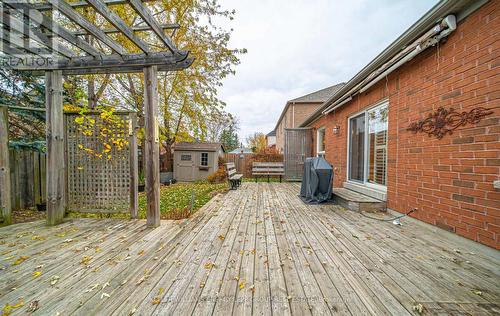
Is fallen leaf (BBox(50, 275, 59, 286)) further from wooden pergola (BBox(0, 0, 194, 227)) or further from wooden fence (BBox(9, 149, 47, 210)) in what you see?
wooden fence (BBox(9, 149, 47, 210))

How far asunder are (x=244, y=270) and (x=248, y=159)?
31.7 feet

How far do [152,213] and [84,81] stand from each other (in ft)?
22.9

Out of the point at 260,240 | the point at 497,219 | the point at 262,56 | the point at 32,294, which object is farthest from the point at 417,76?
the point at 262,56

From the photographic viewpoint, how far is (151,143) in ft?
9.75

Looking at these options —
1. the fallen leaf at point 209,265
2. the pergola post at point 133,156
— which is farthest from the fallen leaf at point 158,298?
the pergola post at point 133,156

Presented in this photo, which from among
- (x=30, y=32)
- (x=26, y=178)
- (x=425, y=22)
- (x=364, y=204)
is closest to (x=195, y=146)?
(x=26, y=178)

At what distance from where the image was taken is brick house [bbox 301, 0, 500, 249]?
2.05 meters

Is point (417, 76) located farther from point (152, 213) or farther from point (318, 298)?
point (152, 213)

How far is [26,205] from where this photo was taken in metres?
4.27

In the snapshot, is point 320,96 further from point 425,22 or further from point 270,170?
point 425,22

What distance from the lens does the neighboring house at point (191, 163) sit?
11414mm

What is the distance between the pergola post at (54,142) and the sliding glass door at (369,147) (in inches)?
246

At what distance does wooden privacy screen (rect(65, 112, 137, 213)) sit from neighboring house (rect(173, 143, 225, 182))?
8116 millimetres

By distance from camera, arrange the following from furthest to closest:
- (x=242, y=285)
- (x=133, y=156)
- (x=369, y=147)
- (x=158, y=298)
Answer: (x=369, y=147) → (x=133, y=156) → (x=242, y=285) → (x=158, y=298)
